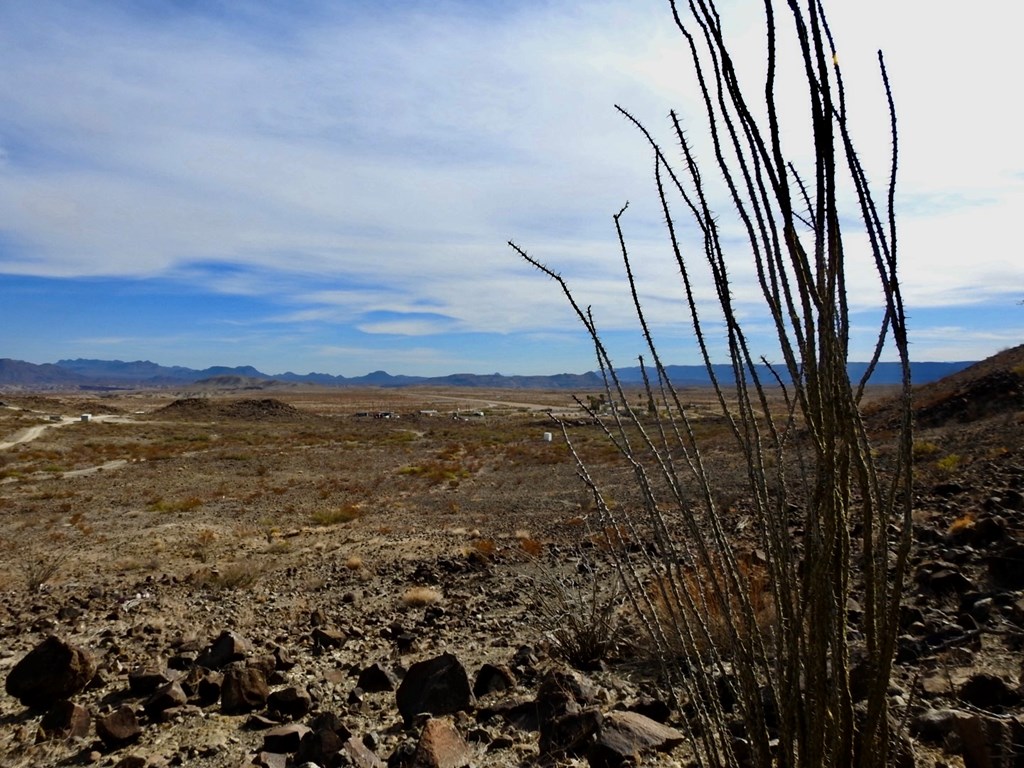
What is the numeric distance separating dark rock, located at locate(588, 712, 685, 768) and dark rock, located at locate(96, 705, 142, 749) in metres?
2.30

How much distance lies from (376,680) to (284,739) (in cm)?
80

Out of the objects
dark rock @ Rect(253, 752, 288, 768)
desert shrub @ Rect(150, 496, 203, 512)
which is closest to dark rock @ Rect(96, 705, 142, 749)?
dark rock @ Rect(253, 752, 288, 768)

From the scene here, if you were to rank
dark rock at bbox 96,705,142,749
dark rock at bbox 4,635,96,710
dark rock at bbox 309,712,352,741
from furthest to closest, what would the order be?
1. dark rock at bbox 4,635,96,710
2. dark rock at bbox 96,705,142,749
3. dark rock at bbox 309,712,352,741

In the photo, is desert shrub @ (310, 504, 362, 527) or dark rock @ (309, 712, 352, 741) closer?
dark rock @ (309, 712, 352, 741)

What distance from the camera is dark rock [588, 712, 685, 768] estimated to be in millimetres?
2740

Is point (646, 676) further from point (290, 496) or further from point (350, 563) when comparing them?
point (290, 496)

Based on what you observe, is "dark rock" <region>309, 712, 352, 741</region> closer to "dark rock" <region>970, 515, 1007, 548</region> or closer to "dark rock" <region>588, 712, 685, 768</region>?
"dark rock" <region>588, 712, 685, 768</region>

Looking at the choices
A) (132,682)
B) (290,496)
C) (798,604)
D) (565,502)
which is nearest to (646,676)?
(798,604)

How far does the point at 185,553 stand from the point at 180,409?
5635 centimetres

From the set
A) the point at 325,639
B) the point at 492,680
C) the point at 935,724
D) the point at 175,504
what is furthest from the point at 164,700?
the point at 175,504

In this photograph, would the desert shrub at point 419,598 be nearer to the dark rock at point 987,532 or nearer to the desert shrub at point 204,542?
the desert shrub at point 204,542

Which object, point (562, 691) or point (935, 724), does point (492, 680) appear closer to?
point (562, 691)

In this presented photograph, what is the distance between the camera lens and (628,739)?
9.28 feet

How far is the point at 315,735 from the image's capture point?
3.01m
